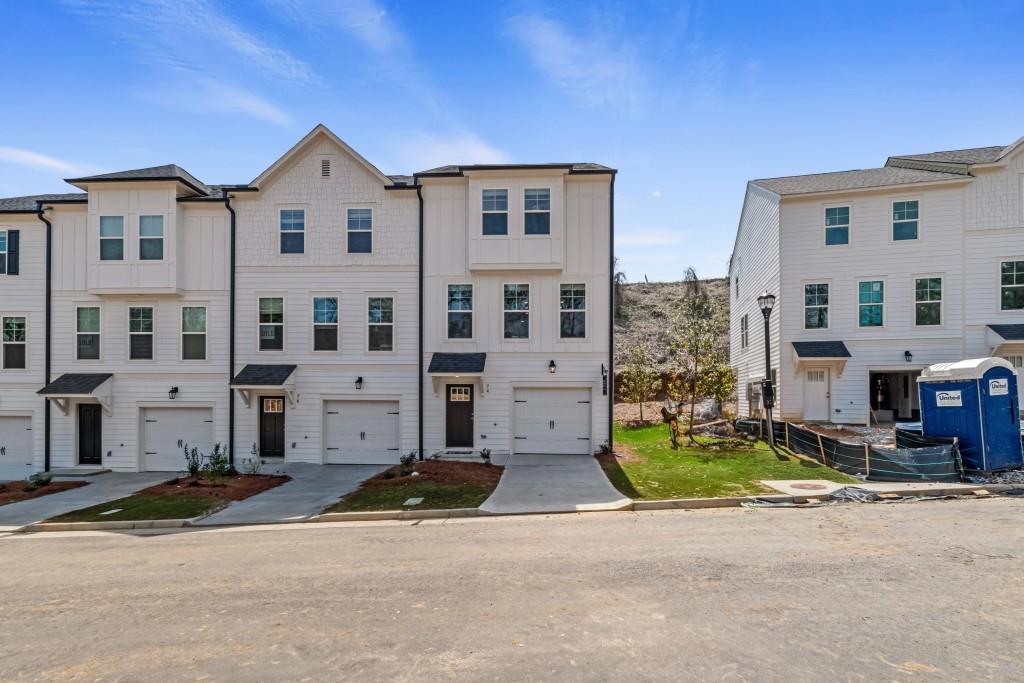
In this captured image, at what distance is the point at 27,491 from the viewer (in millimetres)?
13969

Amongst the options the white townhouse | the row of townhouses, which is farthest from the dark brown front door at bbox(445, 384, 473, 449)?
the white townhouse

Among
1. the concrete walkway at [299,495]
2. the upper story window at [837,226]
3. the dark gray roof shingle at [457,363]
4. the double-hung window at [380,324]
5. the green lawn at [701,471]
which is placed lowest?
the concrete walkway at [299,495]

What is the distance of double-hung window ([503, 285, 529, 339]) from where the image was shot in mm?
17062

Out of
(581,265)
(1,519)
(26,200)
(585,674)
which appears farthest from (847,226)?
(26,200)

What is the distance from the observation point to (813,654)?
182 inches

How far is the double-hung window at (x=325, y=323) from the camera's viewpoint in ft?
56.7

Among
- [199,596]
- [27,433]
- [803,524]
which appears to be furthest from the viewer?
[27,433]

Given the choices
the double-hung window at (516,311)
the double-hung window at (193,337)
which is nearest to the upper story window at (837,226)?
the double-hung window at (516,311)

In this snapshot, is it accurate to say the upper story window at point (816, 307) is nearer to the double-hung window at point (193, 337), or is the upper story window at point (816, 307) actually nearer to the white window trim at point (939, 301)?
the white window trim at point (939, 301)

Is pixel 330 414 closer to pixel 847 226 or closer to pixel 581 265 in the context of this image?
pixel 581 265

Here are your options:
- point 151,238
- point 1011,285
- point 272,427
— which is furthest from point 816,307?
point 151,238

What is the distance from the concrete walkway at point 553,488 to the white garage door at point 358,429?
4206 mm

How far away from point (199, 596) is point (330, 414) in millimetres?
11053

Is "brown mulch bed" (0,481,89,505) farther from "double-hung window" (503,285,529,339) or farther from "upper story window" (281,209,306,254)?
"double-hung window" (503,285,529,339)
